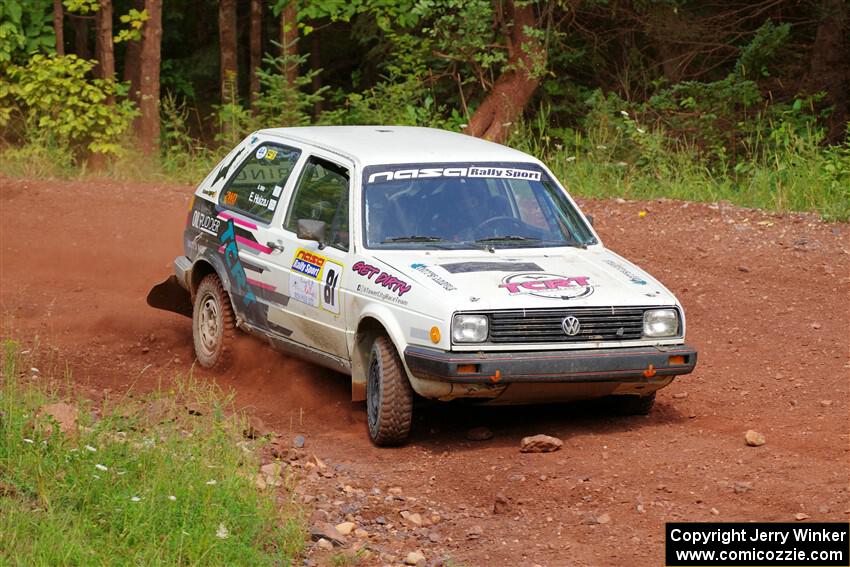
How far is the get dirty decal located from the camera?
7.65 meters

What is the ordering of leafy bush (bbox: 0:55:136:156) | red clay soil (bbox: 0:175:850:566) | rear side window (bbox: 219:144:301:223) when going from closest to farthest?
red clay soil (bbox: 0:175:850:566), rear side window (bbox: 219:144:301:223), leafy bush (bbox: 0:55:136:156)

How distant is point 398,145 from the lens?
325 inches

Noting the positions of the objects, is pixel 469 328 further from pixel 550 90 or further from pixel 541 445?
pixel 550 90

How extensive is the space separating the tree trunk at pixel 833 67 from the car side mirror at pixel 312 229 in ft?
31.8

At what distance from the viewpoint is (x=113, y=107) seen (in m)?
17.5

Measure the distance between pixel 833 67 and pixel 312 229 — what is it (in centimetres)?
1010

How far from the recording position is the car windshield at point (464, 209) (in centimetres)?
770

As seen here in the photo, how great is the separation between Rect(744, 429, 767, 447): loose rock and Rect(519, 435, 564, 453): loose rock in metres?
1.03

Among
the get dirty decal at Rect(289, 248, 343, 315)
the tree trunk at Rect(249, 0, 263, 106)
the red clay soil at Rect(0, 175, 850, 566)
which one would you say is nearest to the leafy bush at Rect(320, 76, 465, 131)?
the tree trunk at Rect(249, 0, 263, 106)

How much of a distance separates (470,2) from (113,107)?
5091 mm

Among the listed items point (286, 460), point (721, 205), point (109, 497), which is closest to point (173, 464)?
point (109, 497)

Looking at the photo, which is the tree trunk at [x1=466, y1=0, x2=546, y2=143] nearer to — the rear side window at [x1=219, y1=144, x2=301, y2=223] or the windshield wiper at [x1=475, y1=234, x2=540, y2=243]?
the rear side window at [x1=219, y1=144, x2=301, y2=223]

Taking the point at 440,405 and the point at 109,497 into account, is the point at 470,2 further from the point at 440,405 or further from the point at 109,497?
the point at 109,497

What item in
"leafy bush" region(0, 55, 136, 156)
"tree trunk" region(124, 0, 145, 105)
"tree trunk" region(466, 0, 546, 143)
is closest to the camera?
"tree trunk" region(466, 0, 546, 143)
